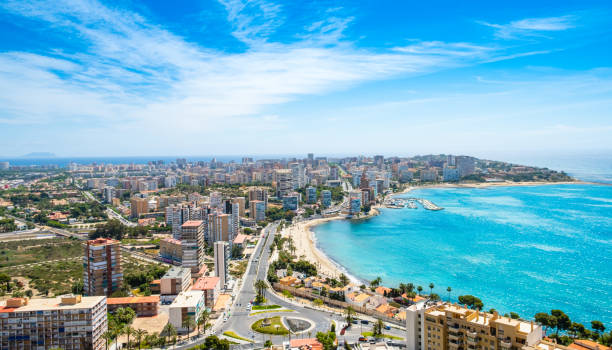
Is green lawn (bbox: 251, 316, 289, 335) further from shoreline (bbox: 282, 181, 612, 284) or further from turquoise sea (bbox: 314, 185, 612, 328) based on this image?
turquoise sea (bbox: 314, 185, 612, 328)

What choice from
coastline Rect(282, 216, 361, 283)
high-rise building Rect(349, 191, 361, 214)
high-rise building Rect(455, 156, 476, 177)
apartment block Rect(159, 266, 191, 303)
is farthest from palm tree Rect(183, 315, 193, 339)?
high-rise building Rect(455, 156, 476, 177)

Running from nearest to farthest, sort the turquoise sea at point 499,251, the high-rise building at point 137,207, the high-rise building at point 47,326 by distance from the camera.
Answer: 1. the high-rise building at point 47,326
2. the turquoise sea at point 499,251
3. the high-rise building at point 137,207

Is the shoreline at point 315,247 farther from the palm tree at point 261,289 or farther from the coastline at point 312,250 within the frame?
the palm tree at point 261,289

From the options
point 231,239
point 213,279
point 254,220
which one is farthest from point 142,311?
point 254,220

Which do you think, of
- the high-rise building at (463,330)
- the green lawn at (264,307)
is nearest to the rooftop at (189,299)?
the green lawn at (264,307)

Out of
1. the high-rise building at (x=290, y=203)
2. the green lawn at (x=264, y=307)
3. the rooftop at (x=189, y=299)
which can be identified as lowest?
the green lawn at (x=264, y=307)

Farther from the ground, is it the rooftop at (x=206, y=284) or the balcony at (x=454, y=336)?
the balcony at (x=454, y=336)
